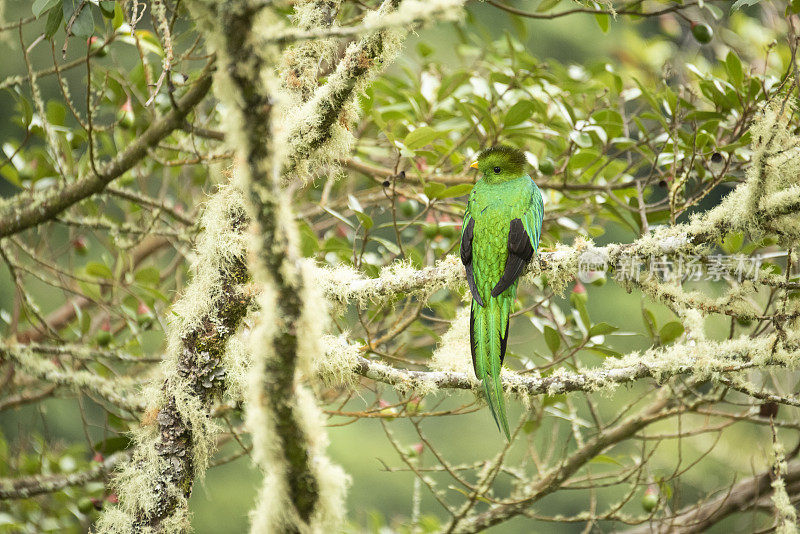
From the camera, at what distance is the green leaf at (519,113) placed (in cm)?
257

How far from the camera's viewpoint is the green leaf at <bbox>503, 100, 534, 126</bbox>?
257 centimetres

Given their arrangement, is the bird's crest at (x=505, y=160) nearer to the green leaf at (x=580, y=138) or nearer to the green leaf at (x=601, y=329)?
the green leaf at (x=580, y=138)

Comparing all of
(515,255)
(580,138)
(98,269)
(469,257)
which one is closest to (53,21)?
(98,269)

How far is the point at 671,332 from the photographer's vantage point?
8.05ft

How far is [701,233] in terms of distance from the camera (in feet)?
5.97

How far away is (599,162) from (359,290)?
1.40m

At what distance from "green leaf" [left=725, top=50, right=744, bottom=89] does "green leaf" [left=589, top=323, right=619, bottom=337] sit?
985 millimetres

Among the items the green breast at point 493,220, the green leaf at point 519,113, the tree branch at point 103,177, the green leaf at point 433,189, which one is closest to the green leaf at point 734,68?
the green leaf at point 519,113

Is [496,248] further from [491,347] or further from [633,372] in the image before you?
[633,372]

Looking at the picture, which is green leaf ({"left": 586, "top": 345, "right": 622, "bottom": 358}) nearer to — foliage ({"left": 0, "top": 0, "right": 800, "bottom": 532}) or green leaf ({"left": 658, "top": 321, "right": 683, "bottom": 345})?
foliage ({"left": 0, "top": 0, "right": 800, "bottom": 532})

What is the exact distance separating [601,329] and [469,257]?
1.82ft

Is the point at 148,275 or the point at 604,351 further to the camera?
the point at 148,275

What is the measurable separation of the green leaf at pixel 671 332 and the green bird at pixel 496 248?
23.3 inches

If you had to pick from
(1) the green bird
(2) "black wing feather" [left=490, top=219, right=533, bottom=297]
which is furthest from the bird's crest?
(2) "black wing feather" [left=490, top=219, right=533, bottom=297]
